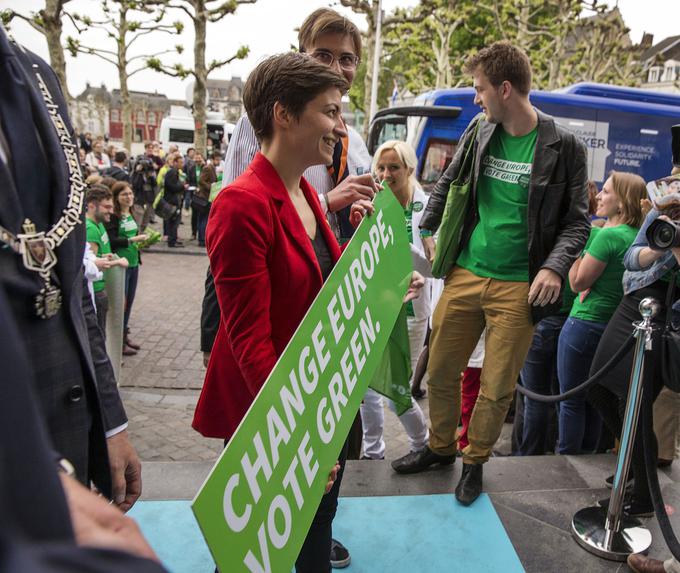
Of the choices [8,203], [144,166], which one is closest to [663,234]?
[8,203]

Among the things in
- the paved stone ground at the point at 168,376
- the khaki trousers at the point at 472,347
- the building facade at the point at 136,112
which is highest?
the building facade at the point at 136,112

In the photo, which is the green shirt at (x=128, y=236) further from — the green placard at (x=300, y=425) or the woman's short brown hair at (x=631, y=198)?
the woman's short brown hair at (x=631, y=198)

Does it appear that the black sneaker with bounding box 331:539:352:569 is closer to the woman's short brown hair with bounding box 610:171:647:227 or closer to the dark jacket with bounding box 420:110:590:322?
the dark jacket with bounding box 420:110:590:322

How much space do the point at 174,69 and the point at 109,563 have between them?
19746mm

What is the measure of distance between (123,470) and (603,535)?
7.56 feet

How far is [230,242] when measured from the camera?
1519mm

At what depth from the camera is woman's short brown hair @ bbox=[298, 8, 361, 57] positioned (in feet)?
7.85

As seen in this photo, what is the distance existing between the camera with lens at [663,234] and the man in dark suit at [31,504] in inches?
94.5

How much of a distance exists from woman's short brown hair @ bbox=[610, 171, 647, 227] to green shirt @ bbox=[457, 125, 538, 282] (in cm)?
91

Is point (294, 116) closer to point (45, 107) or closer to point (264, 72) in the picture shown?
point (264, 72)

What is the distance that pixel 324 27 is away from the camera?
2.39 m

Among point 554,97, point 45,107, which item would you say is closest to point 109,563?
point 45,107

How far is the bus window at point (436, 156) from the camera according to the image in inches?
354

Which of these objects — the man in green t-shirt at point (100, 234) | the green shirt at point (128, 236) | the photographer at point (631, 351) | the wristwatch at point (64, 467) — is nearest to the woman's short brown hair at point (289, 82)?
the wristwatch at point (64, 467)
